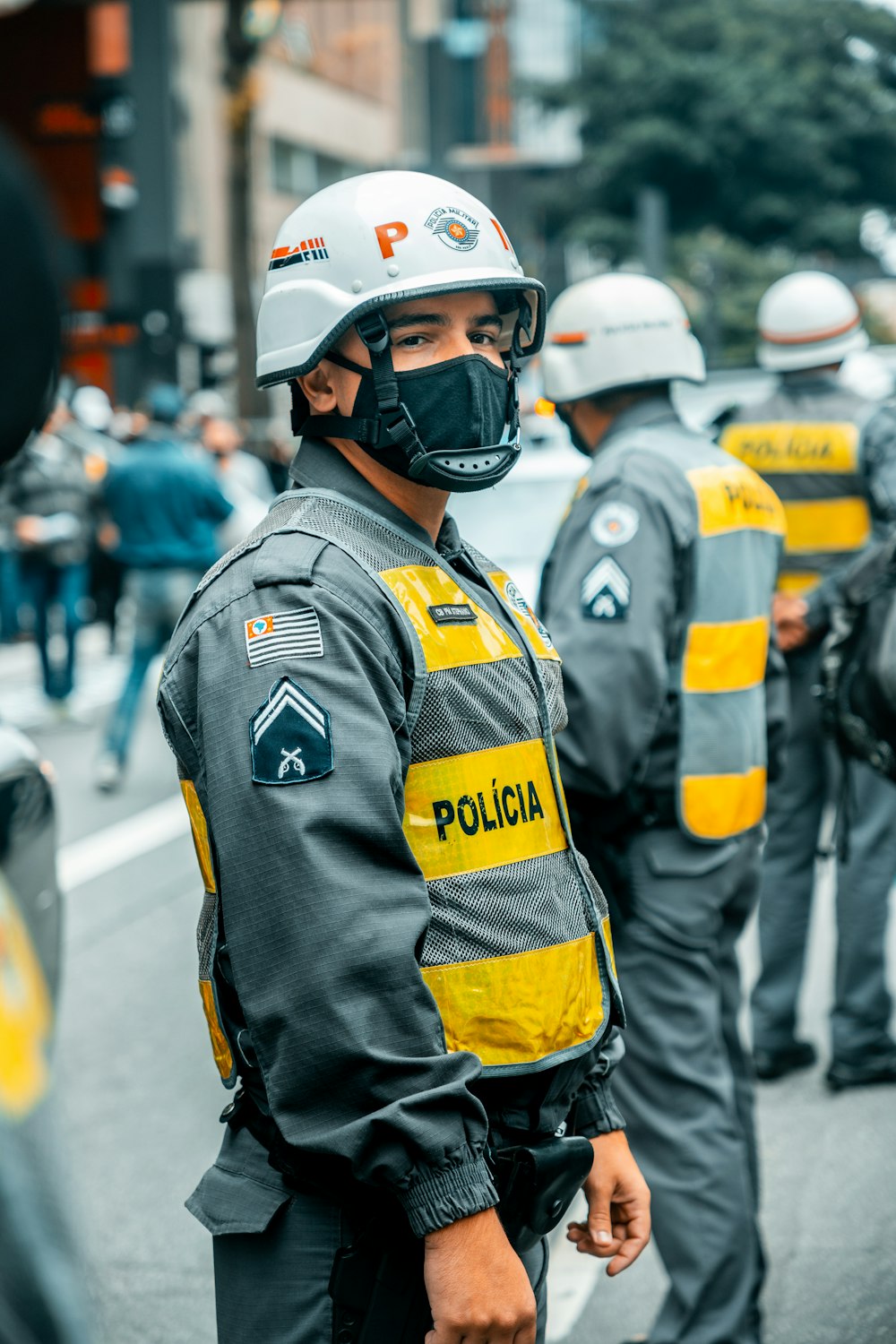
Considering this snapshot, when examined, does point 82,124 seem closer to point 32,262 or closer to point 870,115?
point 32,262

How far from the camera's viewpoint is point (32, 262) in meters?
1.41

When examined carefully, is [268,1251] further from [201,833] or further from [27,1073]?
[27,1073]

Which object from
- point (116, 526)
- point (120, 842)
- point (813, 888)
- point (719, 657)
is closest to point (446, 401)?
point (719, 657)

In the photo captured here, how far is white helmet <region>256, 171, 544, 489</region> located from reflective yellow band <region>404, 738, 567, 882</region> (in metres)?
0.37

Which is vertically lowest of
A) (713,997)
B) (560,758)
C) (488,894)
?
(713,997)

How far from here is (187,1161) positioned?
455 cm

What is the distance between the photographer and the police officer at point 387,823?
186 cm

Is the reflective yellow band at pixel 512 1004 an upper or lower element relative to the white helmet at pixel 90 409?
upper

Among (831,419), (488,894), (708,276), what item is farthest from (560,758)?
(708,276)

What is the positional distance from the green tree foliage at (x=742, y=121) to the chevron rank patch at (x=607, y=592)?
42308 millimetres

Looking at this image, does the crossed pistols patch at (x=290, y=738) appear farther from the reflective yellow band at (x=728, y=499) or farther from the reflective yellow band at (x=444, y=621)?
the reflective yellow band at (x=728, y=499)

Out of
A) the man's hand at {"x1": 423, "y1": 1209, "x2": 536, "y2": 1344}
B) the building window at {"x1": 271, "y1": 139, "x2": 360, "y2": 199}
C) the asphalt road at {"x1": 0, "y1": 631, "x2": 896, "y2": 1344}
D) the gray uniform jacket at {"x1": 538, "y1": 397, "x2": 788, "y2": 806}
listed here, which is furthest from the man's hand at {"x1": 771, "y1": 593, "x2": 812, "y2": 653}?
the building window at {"x1": 271, "y1": 139, "x2": 360, "y2": 199}

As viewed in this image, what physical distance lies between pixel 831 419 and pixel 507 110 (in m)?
42.7

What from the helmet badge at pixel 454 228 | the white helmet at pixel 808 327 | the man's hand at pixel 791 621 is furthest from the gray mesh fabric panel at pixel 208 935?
the white helmet at pixel 808 327
